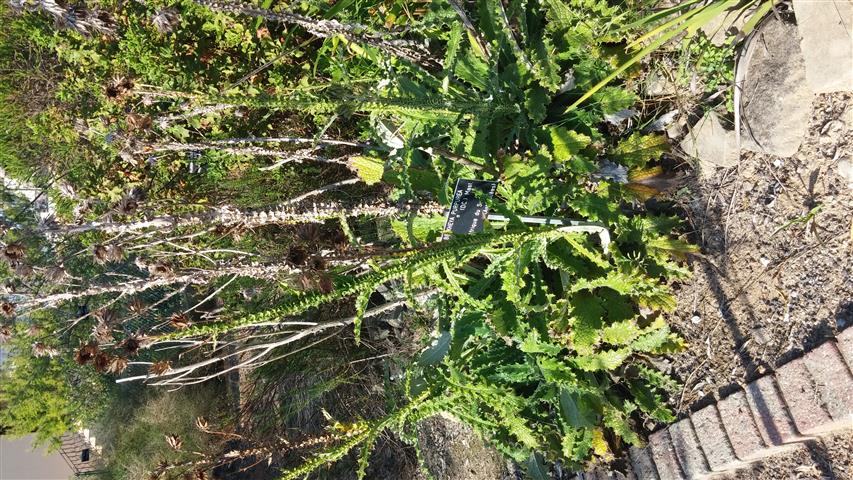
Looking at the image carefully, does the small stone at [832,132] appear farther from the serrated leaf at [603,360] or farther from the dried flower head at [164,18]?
the dried flower head at [164,18]

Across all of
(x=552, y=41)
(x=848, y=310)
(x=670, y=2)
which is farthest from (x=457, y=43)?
(x=848, y=310)

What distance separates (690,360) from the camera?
2.49 m

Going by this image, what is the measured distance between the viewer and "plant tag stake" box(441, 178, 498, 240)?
7.55 feet

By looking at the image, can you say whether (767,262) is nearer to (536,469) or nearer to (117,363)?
(536,469)

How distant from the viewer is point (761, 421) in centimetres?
215

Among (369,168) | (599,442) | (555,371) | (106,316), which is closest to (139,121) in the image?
(106,316)

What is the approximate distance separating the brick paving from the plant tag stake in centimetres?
120

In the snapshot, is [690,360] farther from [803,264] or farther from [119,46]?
[119,46]

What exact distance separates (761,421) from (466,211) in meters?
1.33

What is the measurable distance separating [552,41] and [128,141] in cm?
184

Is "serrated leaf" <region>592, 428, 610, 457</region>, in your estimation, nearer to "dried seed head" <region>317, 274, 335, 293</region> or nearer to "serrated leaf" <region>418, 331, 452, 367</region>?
"serrated leaf" <region>418, 331, 452, 367</region>

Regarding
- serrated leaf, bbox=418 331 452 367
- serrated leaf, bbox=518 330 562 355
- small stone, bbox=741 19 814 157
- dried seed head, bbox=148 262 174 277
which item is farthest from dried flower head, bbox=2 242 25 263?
small stone, bbox=741 19 814 157

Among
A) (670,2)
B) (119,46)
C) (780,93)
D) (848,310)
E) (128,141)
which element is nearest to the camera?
(848,310)

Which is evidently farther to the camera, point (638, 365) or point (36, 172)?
point (36, 172)
